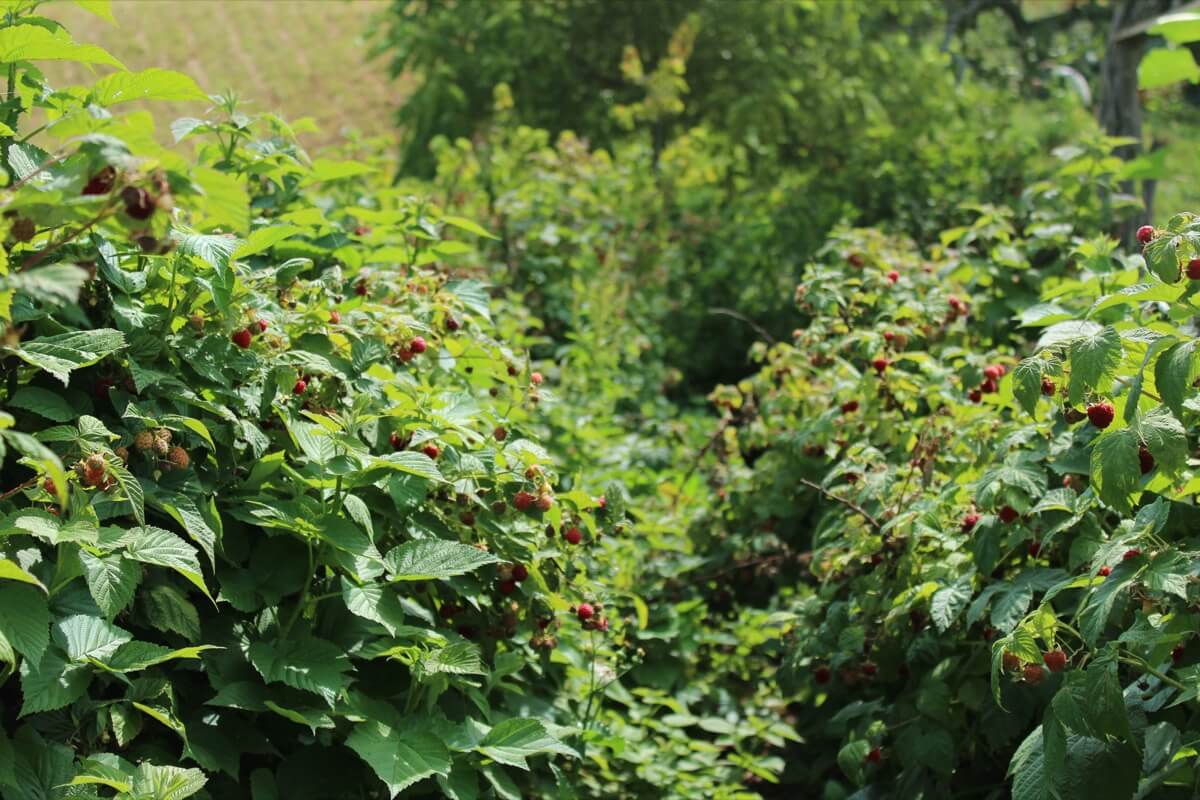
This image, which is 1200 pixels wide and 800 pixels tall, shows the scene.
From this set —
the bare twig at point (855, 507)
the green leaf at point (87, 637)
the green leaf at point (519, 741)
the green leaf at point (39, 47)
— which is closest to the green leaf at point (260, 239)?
the green leaf at point (39, 47)

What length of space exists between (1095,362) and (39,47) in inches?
62.3

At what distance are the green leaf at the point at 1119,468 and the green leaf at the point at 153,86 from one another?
1.44 m

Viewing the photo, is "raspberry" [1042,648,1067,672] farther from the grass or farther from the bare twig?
the grass

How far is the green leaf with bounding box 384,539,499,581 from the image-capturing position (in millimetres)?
1931

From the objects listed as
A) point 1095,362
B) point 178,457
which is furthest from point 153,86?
point 1095,362

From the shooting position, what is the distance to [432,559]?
1970 millimetres

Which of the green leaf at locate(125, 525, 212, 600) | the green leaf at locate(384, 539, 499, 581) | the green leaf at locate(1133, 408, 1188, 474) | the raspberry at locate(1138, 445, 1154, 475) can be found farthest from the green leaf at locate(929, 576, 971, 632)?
the green leaf at locate(125, 525, 212, 600)

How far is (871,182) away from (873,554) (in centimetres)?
429

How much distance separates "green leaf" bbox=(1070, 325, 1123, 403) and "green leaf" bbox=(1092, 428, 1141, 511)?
0.07m

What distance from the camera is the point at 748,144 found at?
8.35 metres

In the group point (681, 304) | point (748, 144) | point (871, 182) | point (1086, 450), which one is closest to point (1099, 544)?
point (1086, 450)

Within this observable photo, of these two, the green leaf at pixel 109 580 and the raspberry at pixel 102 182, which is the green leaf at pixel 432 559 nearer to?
the green leaf at pixel 109 580

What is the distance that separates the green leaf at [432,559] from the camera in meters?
1.93

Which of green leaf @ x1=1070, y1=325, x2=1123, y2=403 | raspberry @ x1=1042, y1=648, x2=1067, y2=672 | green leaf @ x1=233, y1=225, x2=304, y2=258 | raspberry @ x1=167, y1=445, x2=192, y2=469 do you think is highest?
green leaf @ x1=233, y1=225, x2=304, y2=258
